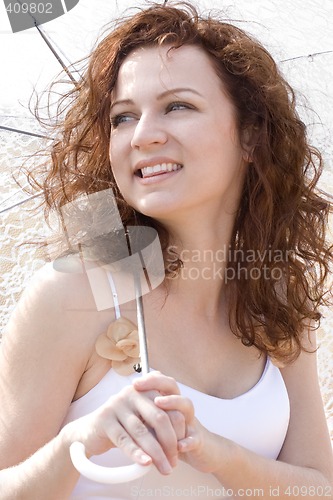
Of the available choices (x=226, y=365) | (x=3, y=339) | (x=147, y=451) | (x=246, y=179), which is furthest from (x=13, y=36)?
(x=147, y=451)

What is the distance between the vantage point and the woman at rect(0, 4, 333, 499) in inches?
93.0

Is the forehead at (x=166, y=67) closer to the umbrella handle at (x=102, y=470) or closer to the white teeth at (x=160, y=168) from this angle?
the white teeth at (x=160, y=168)

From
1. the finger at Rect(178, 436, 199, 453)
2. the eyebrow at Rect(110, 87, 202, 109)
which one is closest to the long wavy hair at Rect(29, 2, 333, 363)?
the eyebrow at Rect(110, 87, 202, 109)

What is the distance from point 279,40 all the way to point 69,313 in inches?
54.1

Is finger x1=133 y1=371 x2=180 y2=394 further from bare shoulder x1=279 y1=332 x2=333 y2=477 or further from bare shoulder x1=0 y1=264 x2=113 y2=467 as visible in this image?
bare shoulder x1=279 y1=332 x2=333 y2=477

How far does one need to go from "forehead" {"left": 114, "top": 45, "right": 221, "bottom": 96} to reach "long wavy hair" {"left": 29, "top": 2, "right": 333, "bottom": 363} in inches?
1.2

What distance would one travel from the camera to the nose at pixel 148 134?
96.7 inches

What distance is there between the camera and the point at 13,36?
2.98m

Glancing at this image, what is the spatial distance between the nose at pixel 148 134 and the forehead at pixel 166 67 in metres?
0.14

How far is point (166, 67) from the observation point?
2.60m

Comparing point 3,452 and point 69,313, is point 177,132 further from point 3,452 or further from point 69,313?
point 3,452

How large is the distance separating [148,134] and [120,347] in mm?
624

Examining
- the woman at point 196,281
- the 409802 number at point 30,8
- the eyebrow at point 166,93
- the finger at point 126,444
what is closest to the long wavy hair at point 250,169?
the woman at point 196,281

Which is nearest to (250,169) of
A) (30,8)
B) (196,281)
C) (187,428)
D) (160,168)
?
(196,281)
